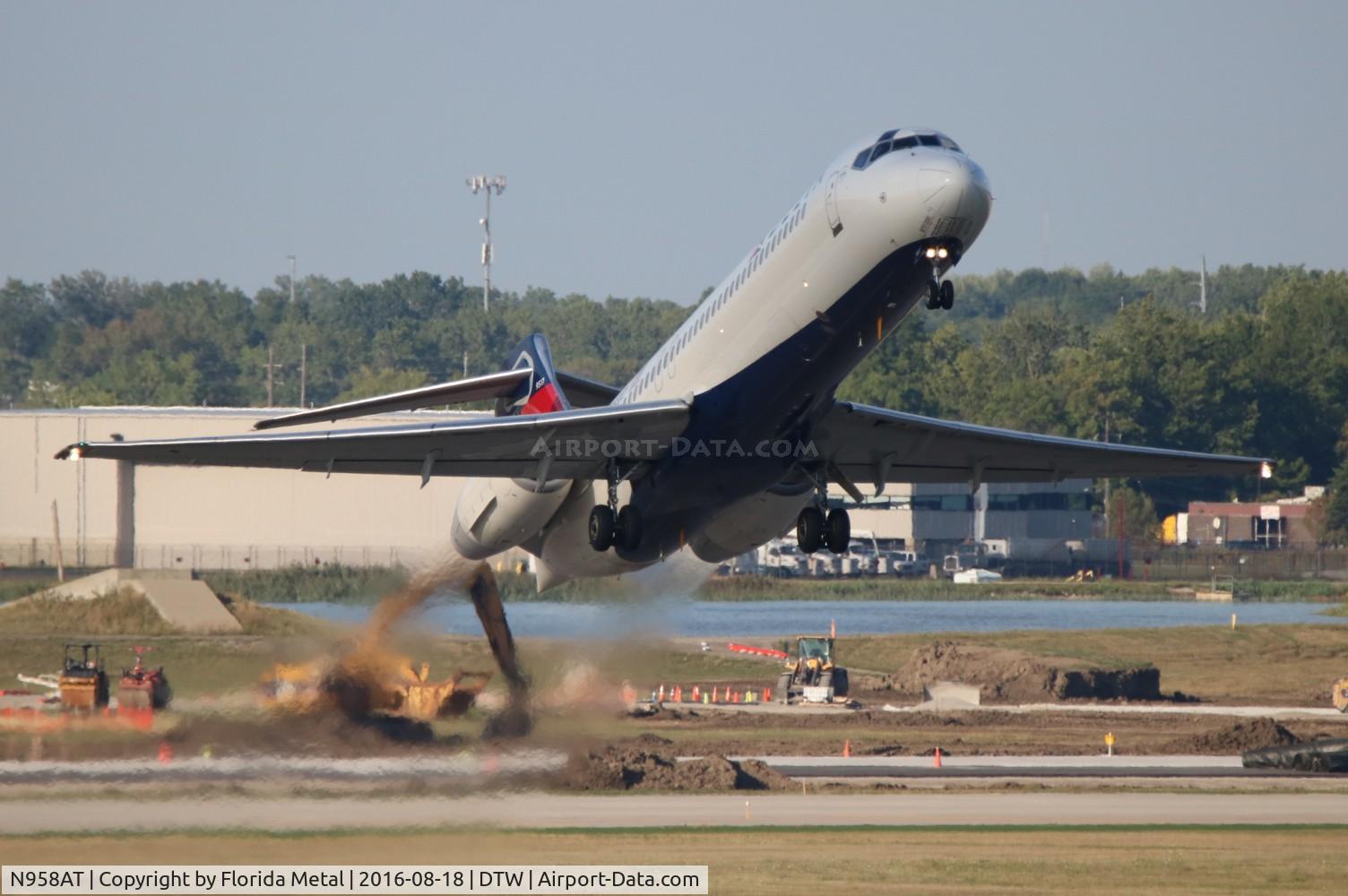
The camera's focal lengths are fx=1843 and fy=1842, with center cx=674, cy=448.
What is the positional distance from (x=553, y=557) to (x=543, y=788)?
5047 millimetres

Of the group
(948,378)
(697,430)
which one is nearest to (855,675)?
(697,430)

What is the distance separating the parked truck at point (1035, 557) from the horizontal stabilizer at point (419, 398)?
65232 mm

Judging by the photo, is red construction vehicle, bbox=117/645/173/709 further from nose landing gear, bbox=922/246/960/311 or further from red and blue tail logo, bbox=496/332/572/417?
nose landing gear, bbox=922/246/960/311

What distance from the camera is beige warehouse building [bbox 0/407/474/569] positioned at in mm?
78312

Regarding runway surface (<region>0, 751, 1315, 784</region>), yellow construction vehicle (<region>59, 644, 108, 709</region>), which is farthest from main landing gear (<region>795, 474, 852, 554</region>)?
yellow construction vehicle (<region>59, 644, 108, 709</region>)

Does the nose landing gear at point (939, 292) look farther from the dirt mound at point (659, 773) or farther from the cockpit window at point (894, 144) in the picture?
the dirt mound at point (659, 773)

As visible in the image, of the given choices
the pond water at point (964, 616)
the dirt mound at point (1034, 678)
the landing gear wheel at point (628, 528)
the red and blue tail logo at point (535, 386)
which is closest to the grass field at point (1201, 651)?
the dirt mound at point (1034, 678)

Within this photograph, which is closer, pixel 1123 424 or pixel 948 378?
pixel 1123 424

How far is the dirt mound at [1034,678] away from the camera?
53.2 metres

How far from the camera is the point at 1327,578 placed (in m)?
96.4

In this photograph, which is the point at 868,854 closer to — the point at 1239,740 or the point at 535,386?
the point at 535,386

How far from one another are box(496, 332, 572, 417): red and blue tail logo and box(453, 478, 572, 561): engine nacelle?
1.81m

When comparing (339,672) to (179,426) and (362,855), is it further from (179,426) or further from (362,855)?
(179,426)
